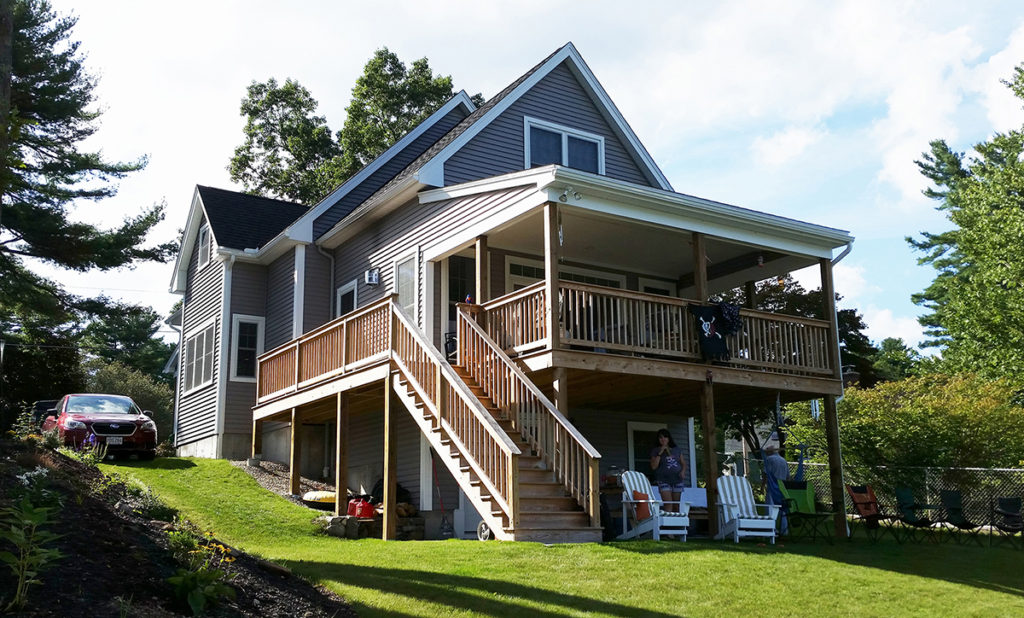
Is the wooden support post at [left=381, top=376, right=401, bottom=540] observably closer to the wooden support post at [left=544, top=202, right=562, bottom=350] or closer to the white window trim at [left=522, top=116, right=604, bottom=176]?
the wooden support post at [left=544, top=202, right=562, bottom=350]

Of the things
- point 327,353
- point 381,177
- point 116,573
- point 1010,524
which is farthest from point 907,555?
point 381,177

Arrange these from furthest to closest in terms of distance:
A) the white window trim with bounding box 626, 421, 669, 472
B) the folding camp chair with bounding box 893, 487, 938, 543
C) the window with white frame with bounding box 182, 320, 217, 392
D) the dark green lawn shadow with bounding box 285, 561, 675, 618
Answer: the window with white frame with bounding box 182, 320, 217, 392, the white window trim with bounding box 626, 421, 669, 472, the folding camp chair with bounding box 893, 487, 938, 543, the dark green lawn shadow with bounding box 285, 561, 675, 618

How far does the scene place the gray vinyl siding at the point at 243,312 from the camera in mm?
19516

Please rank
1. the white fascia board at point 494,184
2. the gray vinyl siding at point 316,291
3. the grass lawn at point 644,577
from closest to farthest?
1. the grass lawn at point 644,577
2. the white fascia board at point 494,184
3. the gray vinyl siding at point 316,291

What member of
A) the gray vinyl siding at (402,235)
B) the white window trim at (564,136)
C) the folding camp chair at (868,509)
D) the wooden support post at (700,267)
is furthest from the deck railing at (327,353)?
the folding camp chair at (868,509)

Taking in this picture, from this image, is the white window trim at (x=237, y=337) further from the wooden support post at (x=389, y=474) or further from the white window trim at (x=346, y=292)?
the wooden support post at (x=389, y=474)

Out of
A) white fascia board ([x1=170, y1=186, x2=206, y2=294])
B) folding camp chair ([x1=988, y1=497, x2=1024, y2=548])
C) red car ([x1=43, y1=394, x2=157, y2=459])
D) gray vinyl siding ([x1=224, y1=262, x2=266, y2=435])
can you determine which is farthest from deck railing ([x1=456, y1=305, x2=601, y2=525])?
white fascia board ([x1=170, y1=186, x2=206, y2=294])

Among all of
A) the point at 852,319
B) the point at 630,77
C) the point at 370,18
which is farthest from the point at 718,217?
the point at 852,319

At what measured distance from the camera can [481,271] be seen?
14.0 metres

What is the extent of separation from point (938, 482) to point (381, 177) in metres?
13.0

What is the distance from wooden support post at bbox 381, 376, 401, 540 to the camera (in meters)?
13.4

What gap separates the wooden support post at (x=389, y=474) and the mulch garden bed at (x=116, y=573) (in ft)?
16.7

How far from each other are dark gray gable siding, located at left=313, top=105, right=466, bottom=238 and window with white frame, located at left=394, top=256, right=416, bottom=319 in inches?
115

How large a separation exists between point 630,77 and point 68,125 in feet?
62.8
